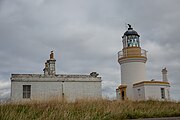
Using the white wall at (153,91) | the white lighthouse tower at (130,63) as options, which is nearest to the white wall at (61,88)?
the white lighthouse tower at (130,63)

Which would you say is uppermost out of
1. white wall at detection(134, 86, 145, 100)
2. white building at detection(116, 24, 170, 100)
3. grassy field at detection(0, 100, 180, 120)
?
white building at detection(116, 24, 170, 100)

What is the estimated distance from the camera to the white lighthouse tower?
24.0 m

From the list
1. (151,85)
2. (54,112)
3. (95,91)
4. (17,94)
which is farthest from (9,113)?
(151,85)

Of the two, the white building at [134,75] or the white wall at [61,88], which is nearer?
the white wall at [61,88]

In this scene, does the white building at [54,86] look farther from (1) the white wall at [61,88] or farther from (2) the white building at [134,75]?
(2) the white building at [134,75]

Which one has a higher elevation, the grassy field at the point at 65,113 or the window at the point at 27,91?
the window at the point at 27,91

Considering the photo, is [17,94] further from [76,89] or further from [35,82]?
[76,89]

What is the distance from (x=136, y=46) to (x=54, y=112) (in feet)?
Result: 59.5

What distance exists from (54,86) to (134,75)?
24.7 ft

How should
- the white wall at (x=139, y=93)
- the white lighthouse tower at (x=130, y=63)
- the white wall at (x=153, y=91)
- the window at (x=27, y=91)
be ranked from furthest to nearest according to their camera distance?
the white lighthouse tower at (x=130, y=63) → the white wall at (x=139, y=93) → the white wall at (x=153, y=91) → the window at (x=27, y=91)

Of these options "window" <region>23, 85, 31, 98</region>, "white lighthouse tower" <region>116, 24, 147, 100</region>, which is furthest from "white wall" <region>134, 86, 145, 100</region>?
"window" <region>23, 85, 31, 98</region>

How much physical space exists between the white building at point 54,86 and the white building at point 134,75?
131 inches

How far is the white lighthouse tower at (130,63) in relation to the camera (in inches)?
946

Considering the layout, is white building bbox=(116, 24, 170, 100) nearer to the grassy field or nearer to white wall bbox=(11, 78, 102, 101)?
white wall bbox=(11, 78, 102, 101)
